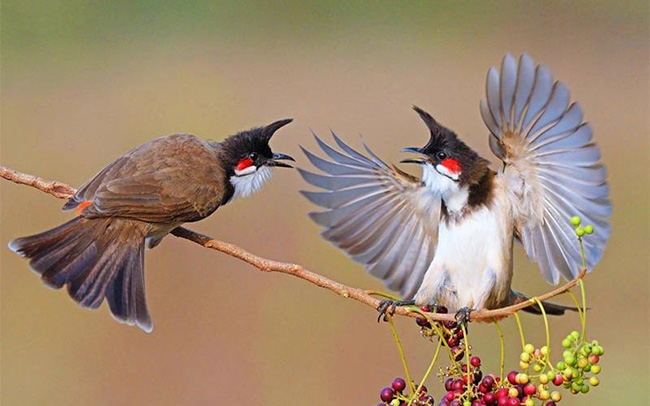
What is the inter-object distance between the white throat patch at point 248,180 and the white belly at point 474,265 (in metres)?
0.84

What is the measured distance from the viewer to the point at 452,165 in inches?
161

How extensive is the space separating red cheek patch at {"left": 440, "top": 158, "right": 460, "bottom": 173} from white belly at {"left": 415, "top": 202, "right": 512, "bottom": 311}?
0.19 meters

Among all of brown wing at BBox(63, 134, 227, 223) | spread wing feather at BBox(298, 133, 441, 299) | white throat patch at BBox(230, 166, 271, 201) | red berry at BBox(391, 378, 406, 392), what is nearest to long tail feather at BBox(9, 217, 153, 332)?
brown wing at BBox(63, 134, 227, 223)

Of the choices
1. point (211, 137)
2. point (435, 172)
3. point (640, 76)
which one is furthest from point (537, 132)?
point (640, 76)

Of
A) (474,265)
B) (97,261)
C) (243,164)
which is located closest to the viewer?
(474,265)

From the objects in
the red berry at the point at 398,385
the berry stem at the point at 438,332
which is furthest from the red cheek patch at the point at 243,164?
the red berry at the point at 398,385

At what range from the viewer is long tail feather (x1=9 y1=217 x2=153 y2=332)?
4.04 metres

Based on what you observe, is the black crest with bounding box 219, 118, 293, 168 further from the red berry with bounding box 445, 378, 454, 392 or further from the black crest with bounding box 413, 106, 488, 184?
the red berry with bounding box 445, 378, 454, 392

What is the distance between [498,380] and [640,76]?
9.59 m

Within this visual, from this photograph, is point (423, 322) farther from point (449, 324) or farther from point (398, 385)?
point (398, 385)

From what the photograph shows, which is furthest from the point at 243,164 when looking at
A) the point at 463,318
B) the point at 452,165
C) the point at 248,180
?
the point at 463,318

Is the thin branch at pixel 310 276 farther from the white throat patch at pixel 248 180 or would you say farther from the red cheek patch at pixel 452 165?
the red cheek patch at pixel 452 165

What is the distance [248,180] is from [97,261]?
719mm

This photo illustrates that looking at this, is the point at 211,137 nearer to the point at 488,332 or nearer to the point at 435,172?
the point at 488,332
